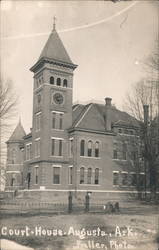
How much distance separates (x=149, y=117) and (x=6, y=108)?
7.06 feet

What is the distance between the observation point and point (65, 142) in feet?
18.4

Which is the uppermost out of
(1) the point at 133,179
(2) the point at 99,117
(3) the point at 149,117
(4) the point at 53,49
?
(4) the point at 53,49

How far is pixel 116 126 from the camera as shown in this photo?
5.09m

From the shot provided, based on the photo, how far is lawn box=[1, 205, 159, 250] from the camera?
2.97 meters

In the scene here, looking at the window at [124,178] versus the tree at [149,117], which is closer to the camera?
the tree at [149,117]

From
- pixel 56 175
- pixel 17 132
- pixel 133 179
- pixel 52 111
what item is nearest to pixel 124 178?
pixel 133 179

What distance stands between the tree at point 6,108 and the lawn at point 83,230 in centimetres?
71

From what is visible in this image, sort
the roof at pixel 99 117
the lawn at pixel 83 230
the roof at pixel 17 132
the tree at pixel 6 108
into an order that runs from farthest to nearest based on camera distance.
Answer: the roof at pixel 99 117 → the roof at pixel 17 132 → the tree at pixel 6 108 → the lawn at pixel 83 230

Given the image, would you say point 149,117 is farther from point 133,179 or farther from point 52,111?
point 52,111

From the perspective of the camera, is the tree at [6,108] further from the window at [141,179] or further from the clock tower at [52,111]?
the window at [141,179]

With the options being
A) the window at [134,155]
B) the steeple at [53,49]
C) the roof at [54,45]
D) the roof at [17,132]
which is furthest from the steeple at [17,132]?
the window at [134,155]

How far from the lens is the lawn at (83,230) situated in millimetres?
2969

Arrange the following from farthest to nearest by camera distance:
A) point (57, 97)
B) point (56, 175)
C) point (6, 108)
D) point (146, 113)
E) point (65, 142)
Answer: point (56, 175)
point (65, 142)
point (57, 97)
point (146, 113)
point (6, 108)

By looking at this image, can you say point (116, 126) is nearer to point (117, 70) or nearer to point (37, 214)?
point (117, 70)
